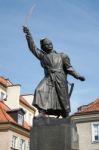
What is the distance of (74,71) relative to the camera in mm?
11344

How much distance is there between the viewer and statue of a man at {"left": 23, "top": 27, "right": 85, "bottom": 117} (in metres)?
10.8

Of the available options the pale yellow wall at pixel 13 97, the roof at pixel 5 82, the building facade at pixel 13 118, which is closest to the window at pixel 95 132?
the building facade at pixel 13 118

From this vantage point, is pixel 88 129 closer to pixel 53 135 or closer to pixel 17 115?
pixel 17 115

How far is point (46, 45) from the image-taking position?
37.5ft

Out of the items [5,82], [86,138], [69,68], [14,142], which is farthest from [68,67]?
[5,82]

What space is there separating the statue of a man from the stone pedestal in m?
0.39

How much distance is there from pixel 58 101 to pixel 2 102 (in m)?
39.8

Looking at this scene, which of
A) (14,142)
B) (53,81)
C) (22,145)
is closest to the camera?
(53,81)

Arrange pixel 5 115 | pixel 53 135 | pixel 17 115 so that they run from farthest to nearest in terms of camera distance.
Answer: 1. pixel 17 115
2. pixel 5 115
3. pixel 53 135

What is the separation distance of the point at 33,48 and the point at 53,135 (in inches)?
Answer: 94.6

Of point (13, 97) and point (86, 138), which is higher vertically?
point (13, 97)

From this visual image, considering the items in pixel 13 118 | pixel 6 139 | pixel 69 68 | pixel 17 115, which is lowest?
pixel 69 68

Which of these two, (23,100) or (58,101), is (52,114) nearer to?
(58,101)

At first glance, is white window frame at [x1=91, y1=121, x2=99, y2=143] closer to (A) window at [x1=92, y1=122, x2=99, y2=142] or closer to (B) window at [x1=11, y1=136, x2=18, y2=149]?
(A) window at [x1=92, y1=122, x2=99, y2=142]
